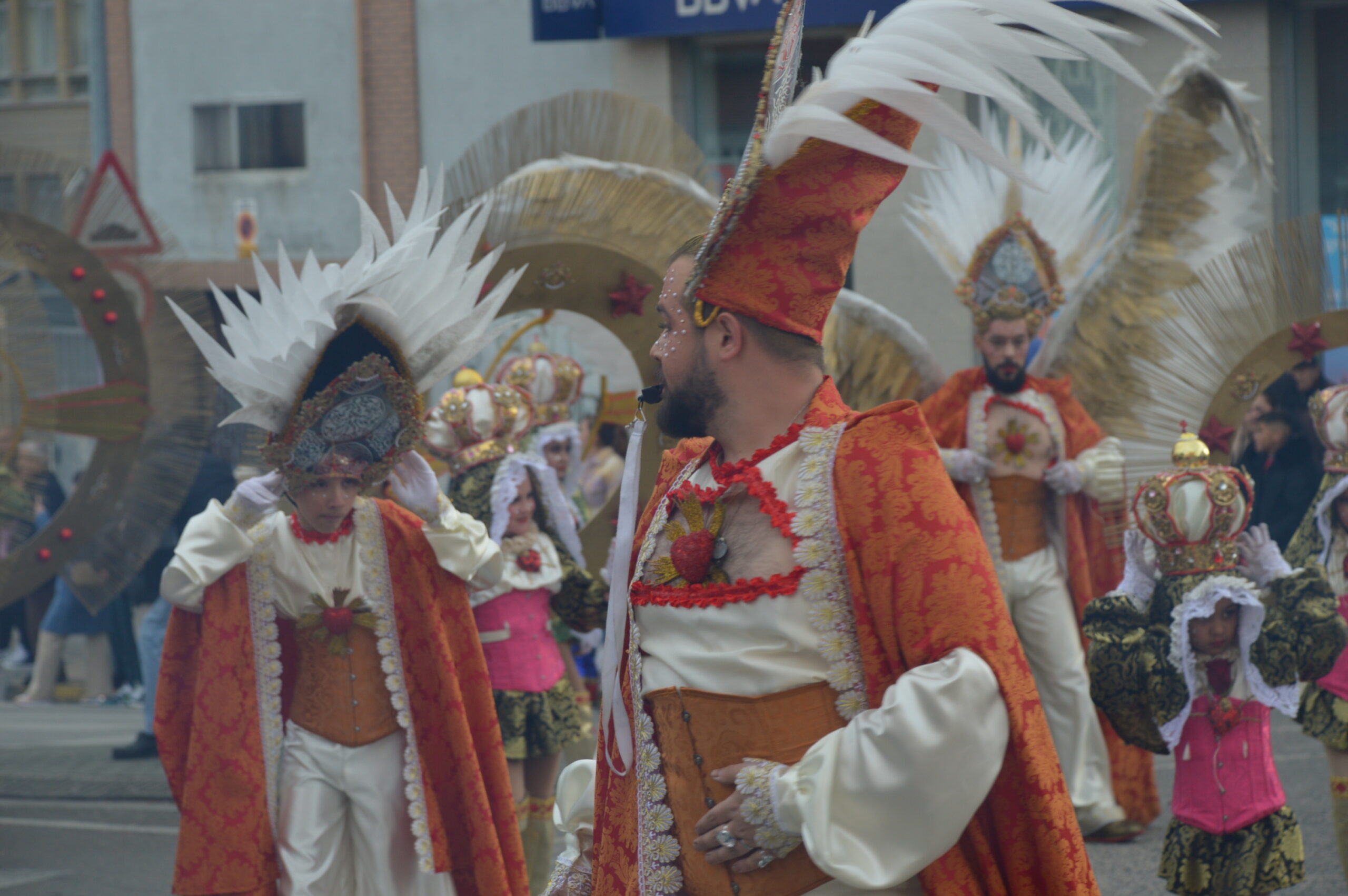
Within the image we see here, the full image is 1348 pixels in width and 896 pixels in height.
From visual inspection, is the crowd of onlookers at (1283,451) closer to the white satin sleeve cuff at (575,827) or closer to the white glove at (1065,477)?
the white glove at (1065,477)

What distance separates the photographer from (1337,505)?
5469 millimetres

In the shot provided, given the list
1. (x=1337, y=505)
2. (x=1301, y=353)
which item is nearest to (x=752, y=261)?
(x=1337, y=505)

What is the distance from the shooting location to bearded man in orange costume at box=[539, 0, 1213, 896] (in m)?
2.29

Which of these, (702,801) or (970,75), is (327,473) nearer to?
(702,801)

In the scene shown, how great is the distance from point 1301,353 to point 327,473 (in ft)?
12.1

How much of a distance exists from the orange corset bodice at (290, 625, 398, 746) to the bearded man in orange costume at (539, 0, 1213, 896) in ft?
6.09

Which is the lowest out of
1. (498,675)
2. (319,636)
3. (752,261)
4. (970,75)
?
(498,675)

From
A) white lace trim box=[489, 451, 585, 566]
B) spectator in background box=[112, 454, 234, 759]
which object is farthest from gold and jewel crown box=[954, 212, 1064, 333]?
spectator in background box=[112, 454, 234, 759]

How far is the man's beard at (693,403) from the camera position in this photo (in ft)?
8.87

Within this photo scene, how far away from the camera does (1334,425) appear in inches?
217

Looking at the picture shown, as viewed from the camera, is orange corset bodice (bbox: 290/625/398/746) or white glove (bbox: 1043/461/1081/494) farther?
white glove (bbox: 1043/461/1081/494)

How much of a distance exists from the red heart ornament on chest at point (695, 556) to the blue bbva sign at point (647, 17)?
1111cm

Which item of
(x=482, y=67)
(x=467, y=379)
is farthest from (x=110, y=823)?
(x=482, y=67)

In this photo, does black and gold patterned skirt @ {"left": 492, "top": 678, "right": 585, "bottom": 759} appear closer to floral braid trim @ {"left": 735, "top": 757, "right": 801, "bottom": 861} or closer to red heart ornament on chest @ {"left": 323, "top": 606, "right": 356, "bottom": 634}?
red heart ornament on chest @ {"left": 323, "top": 606, "right": 356, "bottom": 634}
